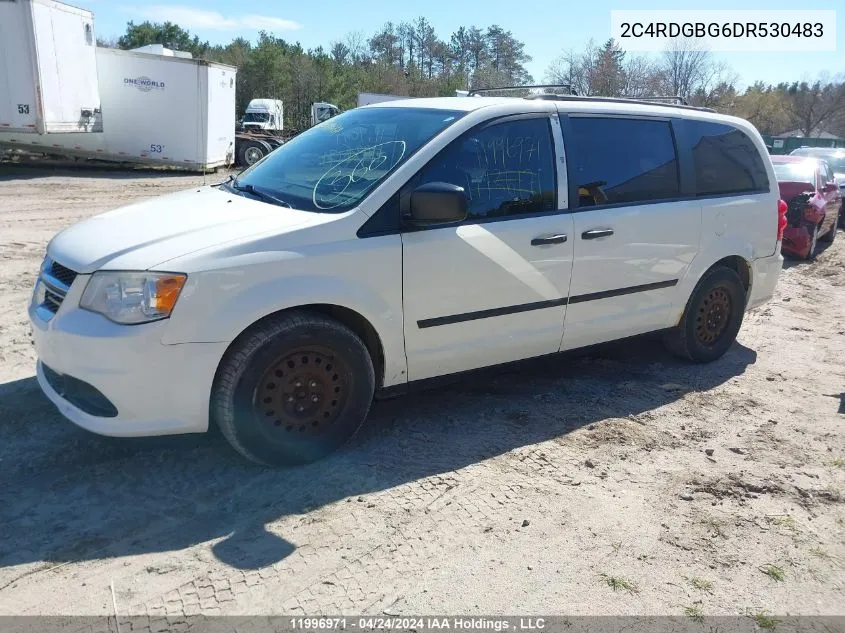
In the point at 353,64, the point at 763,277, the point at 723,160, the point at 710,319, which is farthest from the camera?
the point at 353,64

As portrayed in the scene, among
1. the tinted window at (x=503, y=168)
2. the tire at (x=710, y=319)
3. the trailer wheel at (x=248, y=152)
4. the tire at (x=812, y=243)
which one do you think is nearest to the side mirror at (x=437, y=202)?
the tinted window at (x=503, y=168)

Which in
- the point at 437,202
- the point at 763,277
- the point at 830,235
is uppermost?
the point at 437,202

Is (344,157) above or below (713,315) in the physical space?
above

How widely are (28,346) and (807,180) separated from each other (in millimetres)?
10859

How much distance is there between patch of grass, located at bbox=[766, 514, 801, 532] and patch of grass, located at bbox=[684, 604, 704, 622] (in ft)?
2.90

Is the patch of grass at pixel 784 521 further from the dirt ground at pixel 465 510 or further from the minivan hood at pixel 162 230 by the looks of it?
the minivan hood at pixel 162 230

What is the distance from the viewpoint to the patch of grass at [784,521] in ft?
11.1

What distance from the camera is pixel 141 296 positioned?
123 inches

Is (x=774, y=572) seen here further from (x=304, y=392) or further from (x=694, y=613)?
(x=304, y=392)

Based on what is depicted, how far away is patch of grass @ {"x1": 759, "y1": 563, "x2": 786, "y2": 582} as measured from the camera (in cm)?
300

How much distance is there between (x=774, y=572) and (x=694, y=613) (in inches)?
21.2

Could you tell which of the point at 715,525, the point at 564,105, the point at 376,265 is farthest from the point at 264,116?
the point at 715,525

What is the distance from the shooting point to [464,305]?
12.9 feet

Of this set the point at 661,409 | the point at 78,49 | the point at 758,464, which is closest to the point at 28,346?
the point at 661,409
